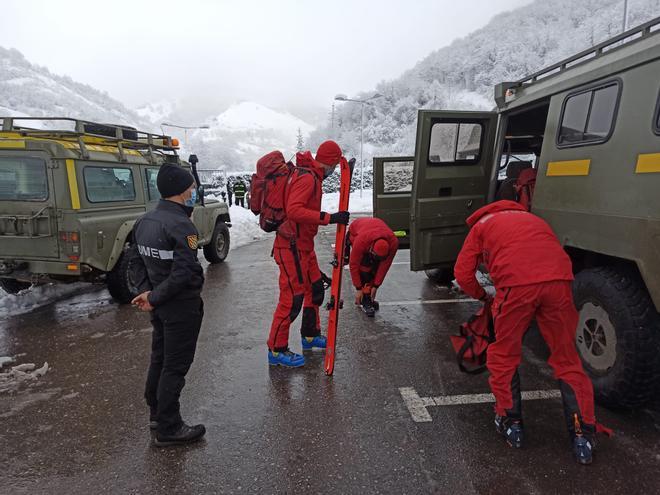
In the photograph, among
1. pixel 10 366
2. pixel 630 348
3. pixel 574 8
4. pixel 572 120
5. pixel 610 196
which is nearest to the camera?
pixel 630 348

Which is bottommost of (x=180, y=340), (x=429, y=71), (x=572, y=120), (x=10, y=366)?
(x=10, y=366)

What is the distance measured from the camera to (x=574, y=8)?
9012cm

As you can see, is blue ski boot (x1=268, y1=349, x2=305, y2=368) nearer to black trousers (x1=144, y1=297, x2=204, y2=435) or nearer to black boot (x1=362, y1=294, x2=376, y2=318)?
black trousers (x1=144, y1=297, x2=204, y2=435)

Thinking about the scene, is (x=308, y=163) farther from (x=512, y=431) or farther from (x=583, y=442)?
(x=583, y=442)

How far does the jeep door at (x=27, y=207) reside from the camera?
4867 millimetres

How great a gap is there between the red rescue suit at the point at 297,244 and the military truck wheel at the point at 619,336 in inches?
81.6

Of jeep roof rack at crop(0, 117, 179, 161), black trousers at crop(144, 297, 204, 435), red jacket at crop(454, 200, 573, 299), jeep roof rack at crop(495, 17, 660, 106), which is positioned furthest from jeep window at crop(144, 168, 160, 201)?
red jacket at crop(454, 200, 573, 299)

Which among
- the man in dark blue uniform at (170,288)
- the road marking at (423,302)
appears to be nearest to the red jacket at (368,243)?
the road marking at (423,302)

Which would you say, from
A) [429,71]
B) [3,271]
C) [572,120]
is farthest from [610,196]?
[429,71]

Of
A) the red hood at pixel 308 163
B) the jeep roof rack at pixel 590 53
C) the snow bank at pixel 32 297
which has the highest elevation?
the jeep roof rack at pixel 590 53

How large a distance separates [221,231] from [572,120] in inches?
267

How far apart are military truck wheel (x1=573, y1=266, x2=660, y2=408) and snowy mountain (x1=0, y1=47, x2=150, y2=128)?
9562 cm

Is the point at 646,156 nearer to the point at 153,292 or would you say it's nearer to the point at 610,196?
the point at 610,196

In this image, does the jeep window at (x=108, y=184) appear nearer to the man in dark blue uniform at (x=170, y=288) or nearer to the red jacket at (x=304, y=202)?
the red jacket at (x=304, y=202)
